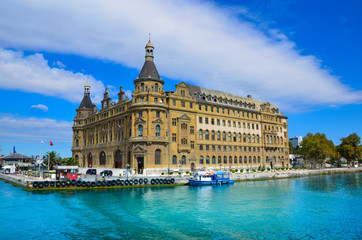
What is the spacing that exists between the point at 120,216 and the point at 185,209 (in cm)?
871

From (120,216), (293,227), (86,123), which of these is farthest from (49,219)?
(86,123)

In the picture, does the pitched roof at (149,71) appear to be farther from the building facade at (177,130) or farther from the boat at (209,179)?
the boat at (209,179)

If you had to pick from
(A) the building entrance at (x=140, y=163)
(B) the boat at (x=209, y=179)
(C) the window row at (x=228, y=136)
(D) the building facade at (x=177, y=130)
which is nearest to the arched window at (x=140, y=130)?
(D) the building facade at (x=177, y=130)

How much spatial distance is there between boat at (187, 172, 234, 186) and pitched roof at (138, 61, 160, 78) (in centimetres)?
2933

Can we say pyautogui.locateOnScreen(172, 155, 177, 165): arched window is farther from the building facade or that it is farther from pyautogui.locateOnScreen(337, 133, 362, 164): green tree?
Result: pyautogui.locateOnScreen(337, 133, 362, 164): green tree

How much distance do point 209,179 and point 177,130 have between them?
707 inches

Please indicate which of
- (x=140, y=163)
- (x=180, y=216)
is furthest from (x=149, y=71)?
(x=180, y=216)

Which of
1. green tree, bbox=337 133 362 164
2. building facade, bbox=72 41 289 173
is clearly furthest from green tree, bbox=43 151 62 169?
green tree, bbox=337 133 362 164

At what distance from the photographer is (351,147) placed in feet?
415

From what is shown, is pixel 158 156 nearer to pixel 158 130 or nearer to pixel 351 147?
pixel 158 130

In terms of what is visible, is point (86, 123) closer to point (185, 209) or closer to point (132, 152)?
point (132, 152)

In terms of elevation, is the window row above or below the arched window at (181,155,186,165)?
above

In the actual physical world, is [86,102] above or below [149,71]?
above

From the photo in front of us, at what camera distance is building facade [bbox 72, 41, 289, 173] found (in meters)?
74.8
